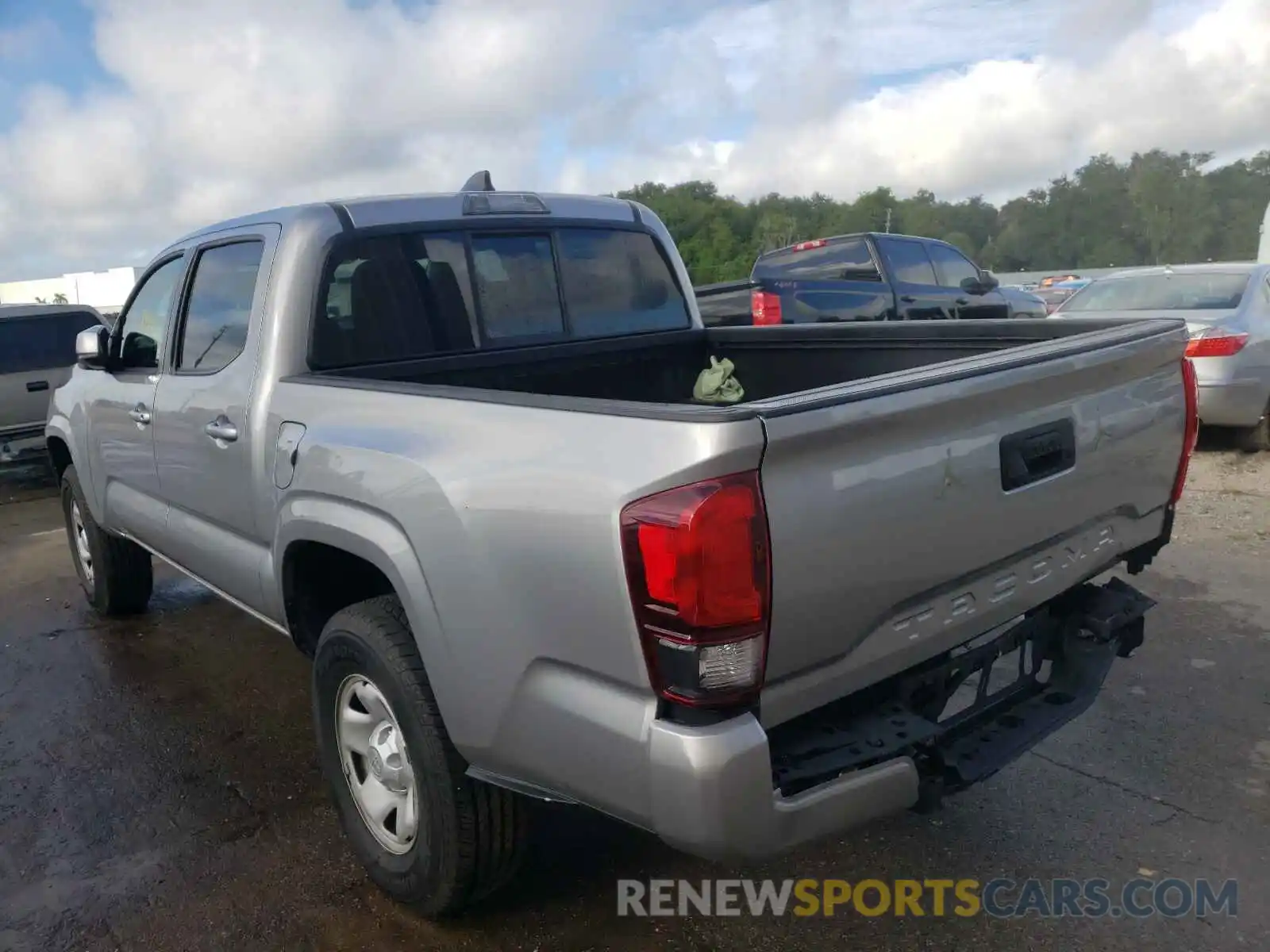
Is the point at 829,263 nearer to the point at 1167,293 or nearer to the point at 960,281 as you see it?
the point at 960,281

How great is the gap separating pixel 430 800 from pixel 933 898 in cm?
141

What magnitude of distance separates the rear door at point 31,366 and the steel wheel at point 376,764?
27.1ft

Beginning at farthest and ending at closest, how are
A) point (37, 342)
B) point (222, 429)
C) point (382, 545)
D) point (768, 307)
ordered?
point (768, 307) → point (37, 342) → point (222, 429) → point (382, 545)

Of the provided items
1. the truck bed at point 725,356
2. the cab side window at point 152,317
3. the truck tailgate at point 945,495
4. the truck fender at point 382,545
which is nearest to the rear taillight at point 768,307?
the truck bed at point 725,356

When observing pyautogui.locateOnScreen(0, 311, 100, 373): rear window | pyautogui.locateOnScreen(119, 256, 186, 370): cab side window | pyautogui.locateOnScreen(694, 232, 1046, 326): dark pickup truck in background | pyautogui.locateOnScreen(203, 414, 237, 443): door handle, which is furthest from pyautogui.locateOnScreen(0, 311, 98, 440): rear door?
pyautogui.locateOnScreen(203, 414, 237, 443): door handle

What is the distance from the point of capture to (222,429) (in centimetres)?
336

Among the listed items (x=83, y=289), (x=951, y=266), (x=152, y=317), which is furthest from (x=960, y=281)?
(x=83, y=289)

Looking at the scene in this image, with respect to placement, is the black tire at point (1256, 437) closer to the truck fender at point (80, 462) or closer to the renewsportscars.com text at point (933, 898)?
the renewsportscars.com text at point (933, 898)

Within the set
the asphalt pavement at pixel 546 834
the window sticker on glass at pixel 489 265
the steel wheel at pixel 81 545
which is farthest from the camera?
the steel wheel at pixel 81 545

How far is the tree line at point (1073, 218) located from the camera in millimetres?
28188

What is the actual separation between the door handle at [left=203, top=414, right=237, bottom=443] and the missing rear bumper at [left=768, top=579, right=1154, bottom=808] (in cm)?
214

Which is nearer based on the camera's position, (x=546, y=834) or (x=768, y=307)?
(x=546, y=834)

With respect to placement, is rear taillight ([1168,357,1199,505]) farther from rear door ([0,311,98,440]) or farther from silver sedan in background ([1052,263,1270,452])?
rear door ([0,311,98,440])

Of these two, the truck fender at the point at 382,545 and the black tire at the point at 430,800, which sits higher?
the truck fender at the point at 382,545
